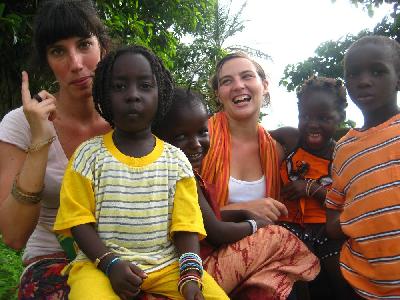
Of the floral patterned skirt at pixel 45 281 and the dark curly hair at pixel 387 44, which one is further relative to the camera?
the dark curly hair at pixel 387 44

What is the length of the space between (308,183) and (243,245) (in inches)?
30.3

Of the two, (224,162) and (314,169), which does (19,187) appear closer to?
(224,162)

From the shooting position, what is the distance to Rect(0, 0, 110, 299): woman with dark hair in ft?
6.98

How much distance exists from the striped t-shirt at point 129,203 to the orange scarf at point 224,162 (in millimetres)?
838

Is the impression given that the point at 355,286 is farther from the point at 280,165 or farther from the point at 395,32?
the point at 395,32

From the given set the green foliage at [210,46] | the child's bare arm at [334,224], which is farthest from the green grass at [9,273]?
the green foliage at [210,46]

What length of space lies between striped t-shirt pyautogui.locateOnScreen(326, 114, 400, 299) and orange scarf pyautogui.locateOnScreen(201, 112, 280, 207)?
2.16 ft

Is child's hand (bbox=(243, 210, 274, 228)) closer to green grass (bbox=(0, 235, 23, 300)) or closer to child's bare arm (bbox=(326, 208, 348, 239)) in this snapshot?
child's bare arm (bbox=(326, 208, 348, 239))

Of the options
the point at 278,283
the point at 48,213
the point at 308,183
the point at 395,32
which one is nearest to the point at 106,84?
the point at 48,213

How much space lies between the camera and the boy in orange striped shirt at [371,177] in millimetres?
2062

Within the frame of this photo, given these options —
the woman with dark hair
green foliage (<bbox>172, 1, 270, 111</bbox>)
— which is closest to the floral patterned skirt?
the woman with dark hair

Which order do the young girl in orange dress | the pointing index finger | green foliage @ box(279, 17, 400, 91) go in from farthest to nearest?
green foliage @ box(279, 17, 400, 91)
the young girl in orange dress
the pointing index finger

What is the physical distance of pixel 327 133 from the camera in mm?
2891

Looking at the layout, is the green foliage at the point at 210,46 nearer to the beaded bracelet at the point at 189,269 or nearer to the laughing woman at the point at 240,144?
the laughing woman at the point at 240,144
